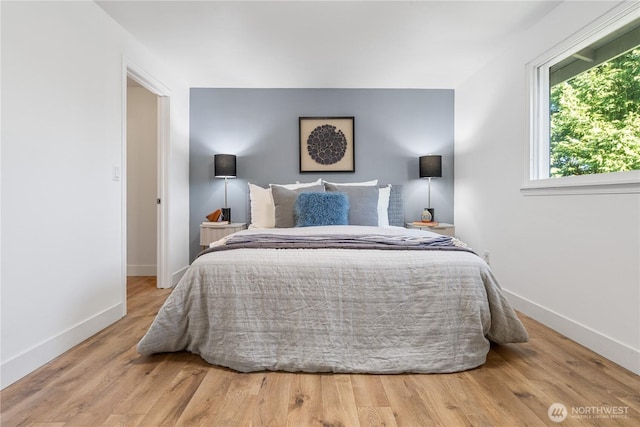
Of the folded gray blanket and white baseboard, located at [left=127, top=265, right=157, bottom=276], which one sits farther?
white baseboard, located at [left=127, top=265, right=157, bottom=276]

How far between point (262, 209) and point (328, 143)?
4.05ft

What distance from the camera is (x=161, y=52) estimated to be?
10.3 feet

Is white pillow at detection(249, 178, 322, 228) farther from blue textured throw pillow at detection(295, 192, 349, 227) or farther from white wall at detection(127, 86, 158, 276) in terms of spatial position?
white wall at detection(127, 86, 158, 276)

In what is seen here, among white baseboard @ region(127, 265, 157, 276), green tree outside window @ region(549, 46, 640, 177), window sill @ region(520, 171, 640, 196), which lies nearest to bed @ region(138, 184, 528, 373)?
window sill @ region(520, 171, 640, 196)

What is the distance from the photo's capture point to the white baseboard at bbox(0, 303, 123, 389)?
166 cm

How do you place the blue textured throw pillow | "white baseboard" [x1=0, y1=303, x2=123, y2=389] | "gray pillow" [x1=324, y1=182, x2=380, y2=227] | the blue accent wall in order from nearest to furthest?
"white baseboard" [x1=0, y1=303, x2=123, y2=389]
the blue textured throw pillow
"gray pillow" [x1=324, y1=182, x2=380, y2=227]
the blue accent wall

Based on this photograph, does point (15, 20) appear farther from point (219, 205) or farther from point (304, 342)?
point (219, 205)

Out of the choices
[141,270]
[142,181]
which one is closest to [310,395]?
[141,270]

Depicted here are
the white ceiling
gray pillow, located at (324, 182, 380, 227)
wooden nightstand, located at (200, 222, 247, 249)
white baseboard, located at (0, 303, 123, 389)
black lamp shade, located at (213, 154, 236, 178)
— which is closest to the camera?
white baseboard, located at (0, 303, 123, 389)

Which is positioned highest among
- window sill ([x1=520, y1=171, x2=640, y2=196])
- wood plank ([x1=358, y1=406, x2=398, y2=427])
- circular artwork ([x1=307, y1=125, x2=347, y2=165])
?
circular artwork ([x1=307, y1=125, x2=347, y2=165])

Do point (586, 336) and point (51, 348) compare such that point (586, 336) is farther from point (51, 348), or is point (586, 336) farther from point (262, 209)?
point (51, 348)

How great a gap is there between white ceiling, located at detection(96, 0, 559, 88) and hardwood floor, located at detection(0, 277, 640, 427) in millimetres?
2376

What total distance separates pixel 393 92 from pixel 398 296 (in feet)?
9.93

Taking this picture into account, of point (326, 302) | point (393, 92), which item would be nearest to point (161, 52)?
point (393, 92)
